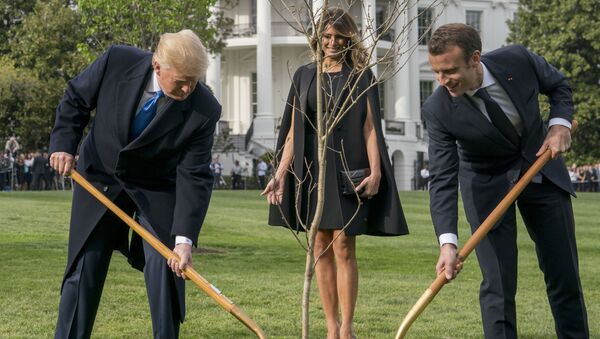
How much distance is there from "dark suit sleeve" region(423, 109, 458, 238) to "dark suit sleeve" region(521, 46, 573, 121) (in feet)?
2.12

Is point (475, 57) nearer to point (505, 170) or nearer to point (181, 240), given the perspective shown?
point (505, 170)

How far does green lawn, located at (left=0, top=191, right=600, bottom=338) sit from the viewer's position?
31.1ft

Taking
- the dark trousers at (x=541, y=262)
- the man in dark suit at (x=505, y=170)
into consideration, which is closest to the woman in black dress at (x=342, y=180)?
the man in dark suit at (x=505, y=170)

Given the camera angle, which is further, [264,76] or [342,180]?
[264,76]

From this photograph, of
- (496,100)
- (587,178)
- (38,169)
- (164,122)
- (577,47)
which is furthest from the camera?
(577,47)

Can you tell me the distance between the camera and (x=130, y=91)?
6.84 metres

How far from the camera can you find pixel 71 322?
6934 millimetres

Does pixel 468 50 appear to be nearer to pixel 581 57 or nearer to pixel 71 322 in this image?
pixel 71 322

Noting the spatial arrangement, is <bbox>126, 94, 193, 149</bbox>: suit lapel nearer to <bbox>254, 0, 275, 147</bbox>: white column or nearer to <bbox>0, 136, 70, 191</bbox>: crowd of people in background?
<bbox>0, 136, 70, 191</bbox>: crowd of people in background

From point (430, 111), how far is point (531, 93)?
0.60 meters

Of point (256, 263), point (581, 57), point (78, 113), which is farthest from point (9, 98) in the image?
point (78, 113)

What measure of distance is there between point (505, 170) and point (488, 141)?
0.28 metres

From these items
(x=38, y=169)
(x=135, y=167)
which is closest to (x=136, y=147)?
(x=135, y=167)

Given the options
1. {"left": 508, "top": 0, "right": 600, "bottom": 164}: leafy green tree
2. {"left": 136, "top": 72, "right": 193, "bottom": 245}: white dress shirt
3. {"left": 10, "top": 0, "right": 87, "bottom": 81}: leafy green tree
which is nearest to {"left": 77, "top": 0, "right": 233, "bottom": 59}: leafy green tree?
{"left": 136, "top": 72, "right": 193, "bottom": 245}: white dress shirt
